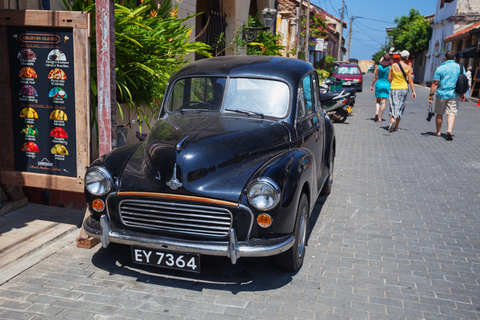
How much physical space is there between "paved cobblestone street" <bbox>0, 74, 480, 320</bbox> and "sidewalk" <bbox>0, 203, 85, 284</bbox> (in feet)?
0.55

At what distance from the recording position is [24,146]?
4.79 m

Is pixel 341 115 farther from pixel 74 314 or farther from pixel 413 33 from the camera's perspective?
pixel 413 33

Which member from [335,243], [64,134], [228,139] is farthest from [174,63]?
[335,243]

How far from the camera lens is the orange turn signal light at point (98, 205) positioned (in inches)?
152

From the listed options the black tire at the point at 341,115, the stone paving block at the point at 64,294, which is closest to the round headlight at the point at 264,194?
the stone paving block at the point at 64,294

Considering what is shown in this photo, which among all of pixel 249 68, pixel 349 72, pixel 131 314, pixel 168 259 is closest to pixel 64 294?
pixel 131 314

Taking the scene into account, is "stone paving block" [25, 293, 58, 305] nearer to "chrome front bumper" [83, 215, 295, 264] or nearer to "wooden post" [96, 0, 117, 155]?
"chrome front bumper" [83, 215, 295, 264]

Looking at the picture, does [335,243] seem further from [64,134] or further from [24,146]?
[24,146]

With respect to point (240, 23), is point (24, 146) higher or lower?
lower

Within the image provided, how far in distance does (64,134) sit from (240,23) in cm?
1068

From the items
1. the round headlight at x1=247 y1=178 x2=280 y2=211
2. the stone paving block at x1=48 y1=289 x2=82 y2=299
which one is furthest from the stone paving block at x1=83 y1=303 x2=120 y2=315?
the round headlight at x1=247 y1=178 x2=280 y2=211

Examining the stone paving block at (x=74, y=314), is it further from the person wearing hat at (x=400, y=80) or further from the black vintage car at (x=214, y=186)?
the person wearing hat at (x=400, y=80)

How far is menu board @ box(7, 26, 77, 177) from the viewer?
14.8 ft

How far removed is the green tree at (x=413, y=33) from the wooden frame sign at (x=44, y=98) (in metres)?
56.5
